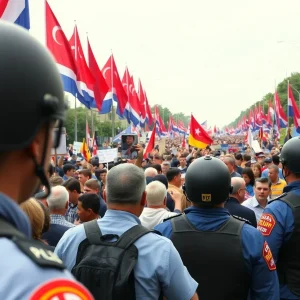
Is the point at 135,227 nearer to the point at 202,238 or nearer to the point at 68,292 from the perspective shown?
the point at 202,238

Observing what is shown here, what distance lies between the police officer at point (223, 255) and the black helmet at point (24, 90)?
7.74 ft

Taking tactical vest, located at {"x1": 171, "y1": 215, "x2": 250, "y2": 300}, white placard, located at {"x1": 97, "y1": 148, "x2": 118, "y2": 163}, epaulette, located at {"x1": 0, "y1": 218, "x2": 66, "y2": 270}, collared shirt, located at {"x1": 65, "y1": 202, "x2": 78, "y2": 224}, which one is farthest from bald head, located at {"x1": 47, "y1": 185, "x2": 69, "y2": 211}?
white placard, located at {"x1": 97, "y1": 148, "x2": 118, "y2": 163}

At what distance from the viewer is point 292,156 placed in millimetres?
4496

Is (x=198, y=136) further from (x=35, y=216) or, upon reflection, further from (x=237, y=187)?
(x=35, y=216)

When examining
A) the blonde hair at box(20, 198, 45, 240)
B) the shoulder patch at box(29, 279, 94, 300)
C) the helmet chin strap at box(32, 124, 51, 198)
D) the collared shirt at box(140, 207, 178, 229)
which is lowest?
the collared shirt at box(140, 207, 178, 229)

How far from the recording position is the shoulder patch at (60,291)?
3.30 ft

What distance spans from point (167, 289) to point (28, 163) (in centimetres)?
186

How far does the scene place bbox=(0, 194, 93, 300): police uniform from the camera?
1021 mm

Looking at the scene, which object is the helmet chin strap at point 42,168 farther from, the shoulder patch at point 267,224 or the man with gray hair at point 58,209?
the man with gray hair at point 58,209

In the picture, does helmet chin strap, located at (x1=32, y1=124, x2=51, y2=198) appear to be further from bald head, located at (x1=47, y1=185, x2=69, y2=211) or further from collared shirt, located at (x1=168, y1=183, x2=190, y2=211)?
collared shirt, located at (x1=168, y1=183, x2=190, y2=211)

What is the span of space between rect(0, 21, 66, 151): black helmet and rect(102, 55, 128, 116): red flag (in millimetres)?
20230

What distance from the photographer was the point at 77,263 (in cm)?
299

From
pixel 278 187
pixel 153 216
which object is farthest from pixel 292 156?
pixel 278 187

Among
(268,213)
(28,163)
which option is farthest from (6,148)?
(268,213)
